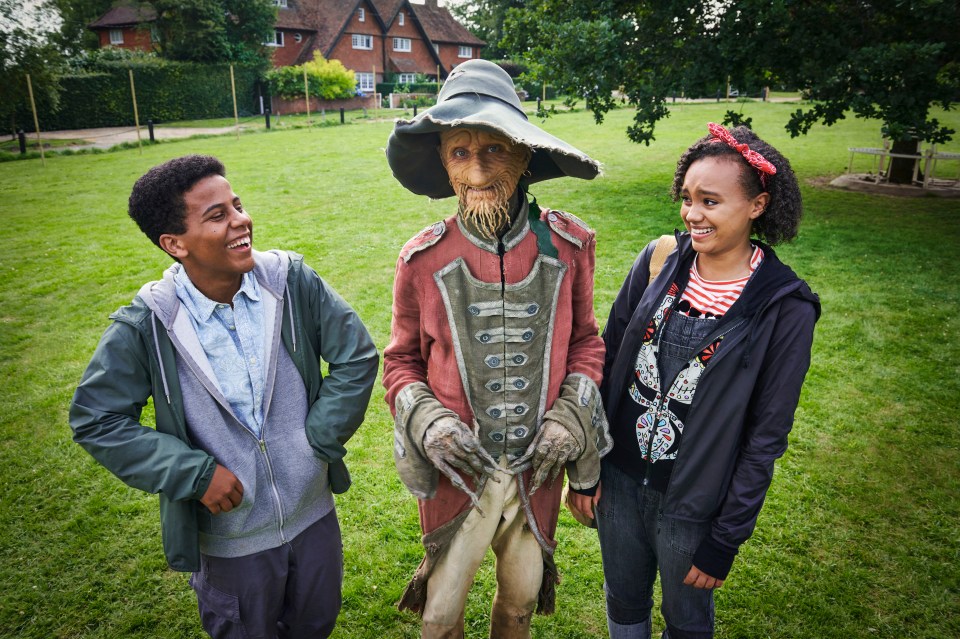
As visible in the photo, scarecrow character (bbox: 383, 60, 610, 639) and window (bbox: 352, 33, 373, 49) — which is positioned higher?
window (bbox: 352, 33, 373, 49)

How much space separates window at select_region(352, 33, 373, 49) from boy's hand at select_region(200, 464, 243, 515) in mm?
43110

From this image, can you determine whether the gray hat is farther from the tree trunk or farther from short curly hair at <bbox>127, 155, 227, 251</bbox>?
the tree trunk

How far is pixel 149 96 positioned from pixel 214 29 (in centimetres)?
527

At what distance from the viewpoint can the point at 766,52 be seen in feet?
30.6

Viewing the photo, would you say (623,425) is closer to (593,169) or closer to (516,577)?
(516,577)

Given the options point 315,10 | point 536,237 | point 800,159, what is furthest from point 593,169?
point 315,10

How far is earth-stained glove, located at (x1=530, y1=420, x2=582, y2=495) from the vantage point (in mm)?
2129

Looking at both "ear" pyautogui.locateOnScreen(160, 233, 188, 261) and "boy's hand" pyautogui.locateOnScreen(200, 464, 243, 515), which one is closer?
"boy's hand" pyautogui.locateOnScreen(200, 464, 243, 515)

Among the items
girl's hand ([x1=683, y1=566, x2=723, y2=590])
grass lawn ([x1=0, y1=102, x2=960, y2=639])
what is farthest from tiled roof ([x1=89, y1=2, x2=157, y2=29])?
girl's hand ([x1=683, y1=566, x2=723, y2=590])

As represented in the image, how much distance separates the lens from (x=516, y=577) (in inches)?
94.6

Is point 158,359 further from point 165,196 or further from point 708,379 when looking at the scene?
point 708,379

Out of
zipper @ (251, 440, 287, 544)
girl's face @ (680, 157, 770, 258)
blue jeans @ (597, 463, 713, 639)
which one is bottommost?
blue jeans @ (597, 463, 713, 639)

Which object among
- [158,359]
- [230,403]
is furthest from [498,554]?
[158,359]

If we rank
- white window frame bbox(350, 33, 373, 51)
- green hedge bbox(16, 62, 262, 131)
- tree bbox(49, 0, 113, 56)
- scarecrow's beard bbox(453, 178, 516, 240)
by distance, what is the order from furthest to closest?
1. white window frame bbox(350, 33, 373, 51)
2. tree bbox(49, 0, 113, 56)
3. green hedge bbox(16, 62, 262, 131)
4. scarecrow's beard bbox(453, 178, 516, 240)
